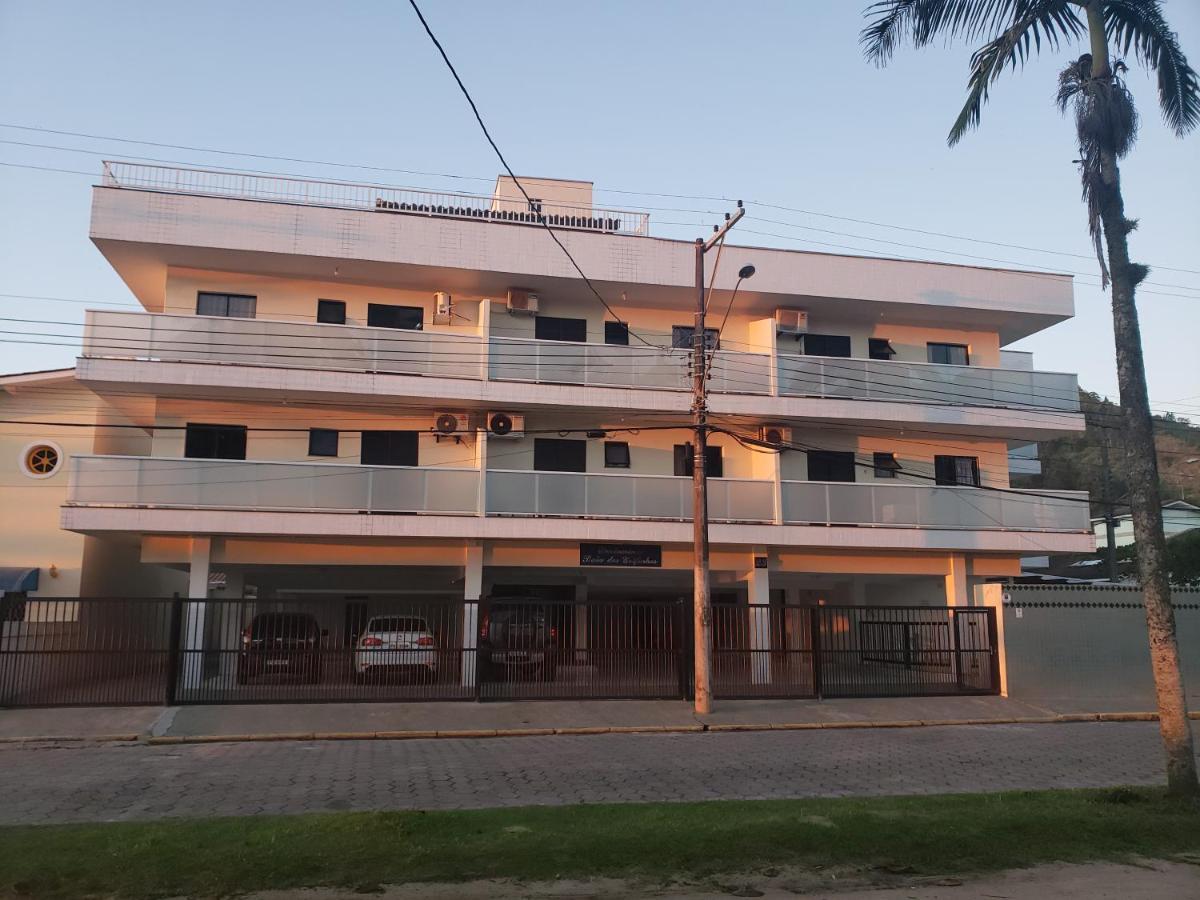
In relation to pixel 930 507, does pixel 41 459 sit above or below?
above

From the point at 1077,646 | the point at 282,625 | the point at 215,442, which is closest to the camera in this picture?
the point at 282,625

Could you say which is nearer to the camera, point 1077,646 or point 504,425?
point 1077,646

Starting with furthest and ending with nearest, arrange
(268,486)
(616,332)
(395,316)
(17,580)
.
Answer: (616,332) → (395,316) → (17,580) → (268,486)

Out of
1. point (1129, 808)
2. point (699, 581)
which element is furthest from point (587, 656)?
point (1129, 808)

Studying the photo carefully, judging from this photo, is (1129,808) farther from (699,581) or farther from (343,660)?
(343,660)

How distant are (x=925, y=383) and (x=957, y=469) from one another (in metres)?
3.05

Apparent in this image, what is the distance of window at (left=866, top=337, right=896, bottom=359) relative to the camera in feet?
84.1

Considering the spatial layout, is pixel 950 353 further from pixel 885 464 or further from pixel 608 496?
pixel 608 496

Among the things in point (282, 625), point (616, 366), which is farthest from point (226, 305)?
point (616, 366)

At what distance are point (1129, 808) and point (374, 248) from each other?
17.4m

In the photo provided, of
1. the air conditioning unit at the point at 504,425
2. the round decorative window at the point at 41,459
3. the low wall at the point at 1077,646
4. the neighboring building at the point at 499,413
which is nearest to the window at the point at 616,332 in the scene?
the neighboring building at the point at 499,413

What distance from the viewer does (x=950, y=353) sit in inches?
1028

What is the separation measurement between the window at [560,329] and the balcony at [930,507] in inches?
242

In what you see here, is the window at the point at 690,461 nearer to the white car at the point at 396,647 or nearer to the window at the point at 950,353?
the window at the point at 950,353
